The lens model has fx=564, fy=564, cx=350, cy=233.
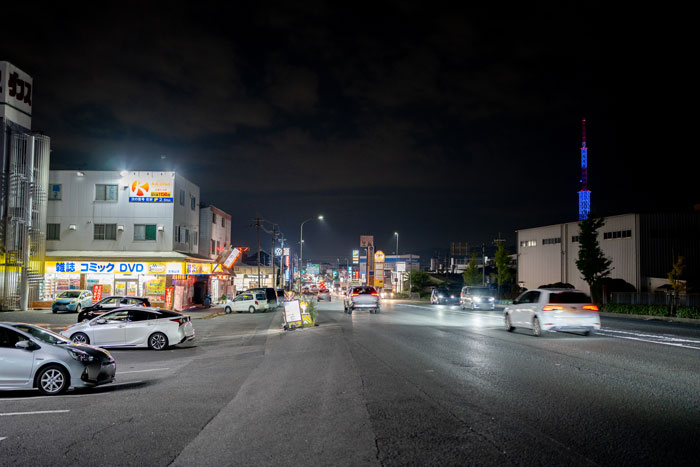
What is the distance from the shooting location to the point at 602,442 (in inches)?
255

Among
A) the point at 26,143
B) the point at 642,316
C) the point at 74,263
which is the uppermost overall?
→ the point at 26,143

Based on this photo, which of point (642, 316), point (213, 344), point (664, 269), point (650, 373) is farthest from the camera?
point (664, 269)

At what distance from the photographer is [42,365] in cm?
1071

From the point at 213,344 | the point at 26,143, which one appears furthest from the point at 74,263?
the point at 213,344

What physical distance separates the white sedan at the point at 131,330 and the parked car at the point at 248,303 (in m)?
24.5

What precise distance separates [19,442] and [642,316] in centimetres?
3671

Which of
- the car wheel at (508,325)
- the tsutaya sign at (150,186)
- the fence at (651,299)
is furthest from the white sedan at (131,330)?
the fence at (651,299)

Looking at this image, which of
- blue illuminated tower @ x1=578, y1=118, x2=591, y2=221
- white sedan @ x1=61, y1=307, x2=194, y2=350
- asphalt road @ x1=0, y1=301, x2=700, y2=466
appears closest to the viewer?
asphalt road @ x1=0, y1=301, x2=700, y2=466

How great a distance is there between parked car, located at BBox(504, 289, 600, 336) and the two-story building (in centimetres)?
3019

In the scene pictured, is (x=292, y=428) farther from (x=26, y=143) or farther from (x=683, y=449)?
(x=26, y=143)

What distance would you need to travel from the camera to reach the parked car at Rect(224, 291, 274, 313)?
44.1 meters

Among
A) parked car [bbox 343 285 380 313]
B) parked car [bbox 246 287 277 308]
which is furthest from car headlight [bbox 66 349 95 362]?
parked car [bbox 246 287 277 308]

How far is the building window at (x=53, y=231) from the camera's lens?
44469mm

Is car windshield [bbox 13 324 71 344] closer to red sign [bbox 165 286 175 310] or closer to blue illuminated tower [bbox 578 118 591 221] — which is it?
red sign [bbox 165 286 175 310]
